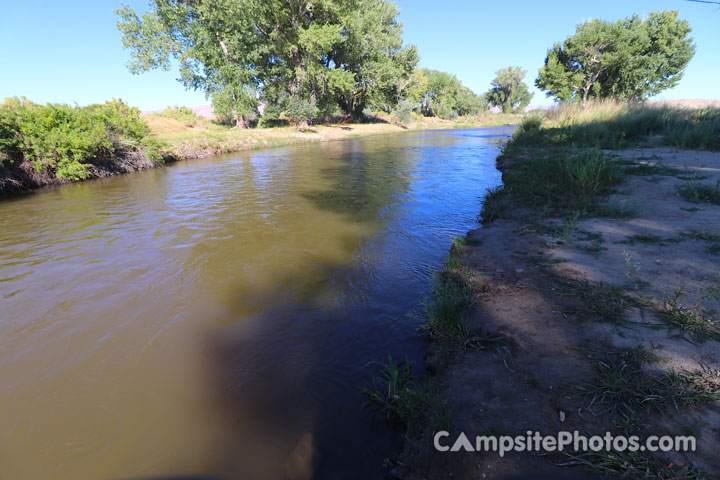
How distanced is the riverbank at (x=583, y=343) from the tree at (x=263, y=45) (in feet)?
98.5

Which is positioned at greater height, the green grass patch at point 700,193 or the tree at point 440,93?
the tree at point 440,93

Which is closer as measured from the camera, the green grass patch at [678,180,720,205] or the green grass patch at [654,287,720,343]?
the green grass patch at [654,287,720,343]

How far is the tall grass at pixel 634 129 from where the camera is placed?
10.5m

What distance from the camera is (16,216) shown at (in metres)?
8.12

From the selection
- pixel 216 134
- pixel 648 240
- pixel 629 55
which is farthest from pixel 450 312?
pixel 629 55

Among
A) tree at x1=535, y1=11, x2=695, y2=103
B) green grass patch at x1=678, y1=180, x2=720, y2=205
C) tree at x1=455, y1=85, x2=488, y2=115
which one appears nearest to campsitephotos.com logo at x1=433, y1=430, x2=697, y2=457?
green grass patch at x1=678, y1=180, x2=720, y2=205

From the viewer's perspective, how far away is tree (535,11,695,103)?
32844mm

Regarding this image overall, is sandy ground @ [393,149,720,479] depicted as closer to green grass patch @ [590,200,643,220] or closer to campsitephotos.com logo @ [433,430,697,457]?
campsitephotos.com logo @ [433,430,697,457]

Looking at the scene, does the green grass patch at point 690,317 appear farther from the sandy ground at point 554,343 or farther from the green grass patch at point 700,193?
the green grass patch at point 700,193

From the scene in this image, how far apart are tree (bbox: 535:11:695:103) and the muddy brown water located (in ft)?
134

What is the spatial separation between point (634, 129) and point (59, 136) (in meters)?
22.8

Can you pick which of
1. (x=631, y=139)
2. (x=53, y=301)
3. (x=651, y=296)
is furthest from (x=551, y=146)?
(x=53, y=301)

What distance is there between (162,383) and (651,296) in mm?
4776

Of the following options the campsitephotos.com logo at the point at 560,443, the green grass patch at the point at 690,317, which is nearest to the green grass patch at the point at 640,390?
the campsitephotos.com logo at the point at 560,443
